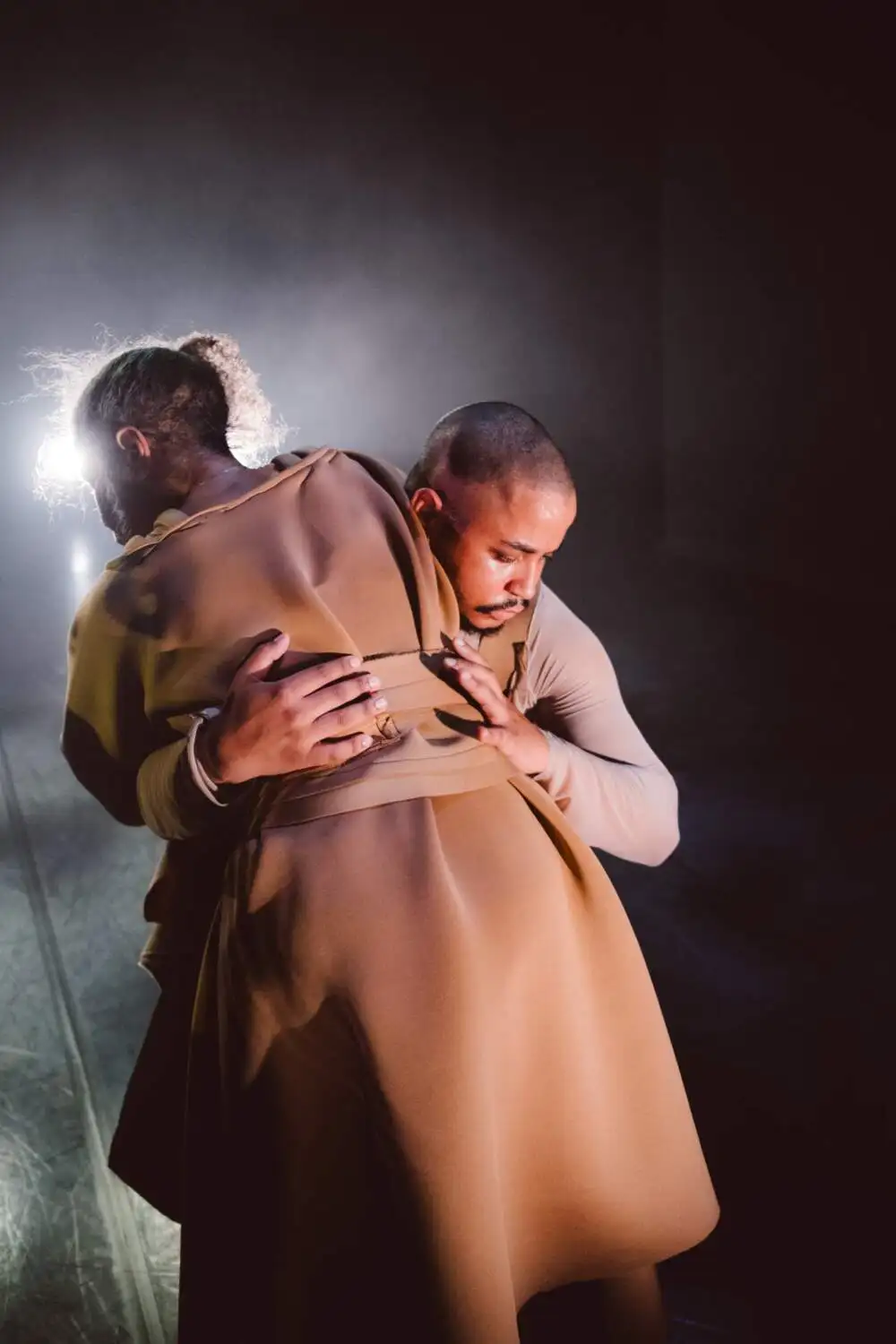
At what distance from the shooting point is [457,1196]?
0.76 metres

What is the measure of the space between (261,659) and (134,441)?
1.10 ft

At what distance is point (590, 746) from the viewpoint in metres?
1.05

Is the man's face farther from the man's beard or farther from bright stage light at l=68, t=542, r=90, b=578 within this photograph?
bright stage light at l=68, t=542, r=90, b=578

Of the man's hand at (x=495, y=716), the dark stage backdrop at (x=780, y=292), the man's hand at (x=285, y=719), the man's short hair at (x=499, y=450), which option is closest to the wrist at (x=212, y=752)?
the man's hand at (x=285, y=719)

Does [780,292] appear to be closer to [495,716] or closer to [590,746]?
[590,746]

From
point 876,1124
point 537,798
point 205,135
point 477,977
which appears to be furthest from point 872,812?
point 205,135

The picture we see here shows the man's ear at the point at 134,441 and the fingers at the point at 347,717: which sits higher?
the man's ear at the point at 134,441

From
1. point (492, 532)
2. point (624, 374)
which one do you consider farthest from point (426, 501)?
point (624, 374)

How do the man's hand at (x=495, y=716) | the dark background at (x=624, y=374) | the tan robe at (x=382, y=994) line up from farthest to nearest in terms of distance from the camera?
the dark background at (x=624, y=374)
the man's hand at (x=495, y=716)
the tan robe at (x=382, y=994)

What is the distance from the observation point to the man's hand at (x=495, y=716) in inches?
34.2

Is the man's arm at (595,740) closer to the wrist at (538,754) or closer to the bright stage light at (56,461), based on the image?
the wrist at (538,754)

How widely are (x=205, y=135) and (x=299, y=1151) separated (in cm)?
152

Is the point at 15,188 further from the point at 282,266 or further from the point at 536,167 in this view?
the point at 536,167

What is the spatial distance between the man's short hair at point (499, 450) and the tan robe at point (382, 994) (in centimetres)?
8
